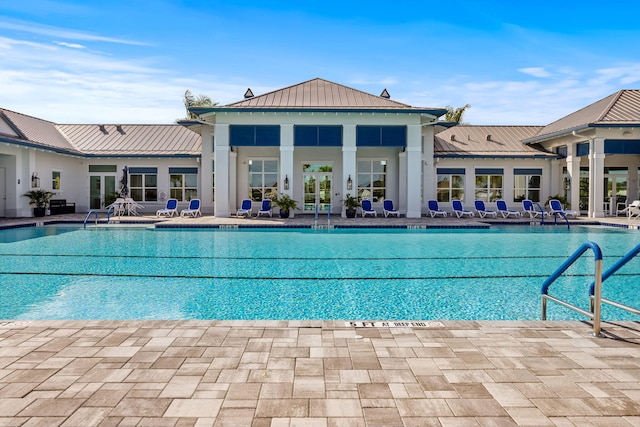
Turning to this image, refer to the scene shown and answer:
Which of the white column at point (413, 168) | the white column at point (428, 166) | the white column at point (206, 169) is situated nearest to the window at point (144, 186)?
the white column at point (206, 169)

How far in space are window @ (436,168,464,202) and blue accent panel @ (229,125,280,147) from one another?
29.7ft

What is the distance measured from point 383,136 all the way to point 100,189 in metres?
15.4

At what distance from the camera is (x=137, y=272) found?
26.6 ft

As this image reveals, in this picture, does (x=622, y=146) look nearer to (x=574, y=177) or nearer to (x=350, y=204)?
(x=574, y=177)

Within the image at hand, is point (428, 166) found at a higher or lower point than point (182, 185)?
higher

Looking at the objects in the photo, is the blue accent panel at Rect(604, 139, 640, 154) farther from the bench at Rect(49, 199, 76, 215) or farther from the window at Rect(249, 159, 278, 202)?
the bench at Rect(49, 199, 76, 215)

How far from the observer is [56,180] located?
68.5ft

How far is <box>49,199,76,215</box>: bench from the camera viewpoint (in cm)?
→ 1993

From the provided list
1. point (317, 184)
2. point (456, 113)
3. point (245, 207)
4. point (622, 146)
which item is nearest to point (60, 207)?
point (245, 207)

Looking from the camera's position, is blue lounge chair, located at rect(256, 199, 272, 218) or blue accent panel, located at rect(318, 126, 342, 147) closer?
blue accent panel, located at rect(318, 126, 342, 147)

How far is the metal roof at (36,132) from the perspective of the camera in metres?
18.4

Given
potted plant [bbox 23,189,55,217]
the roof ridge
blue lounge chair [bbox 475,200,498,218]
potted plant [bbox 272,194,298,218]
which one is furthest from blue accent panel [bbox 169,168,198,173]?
the roof ridge

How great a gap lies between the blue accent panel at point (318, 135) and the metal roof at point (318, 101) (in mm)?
945

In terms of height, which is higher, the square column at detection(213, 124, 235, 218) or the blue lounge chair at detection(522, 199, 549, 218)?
the square column at detection(213, 124, 235, 218)
